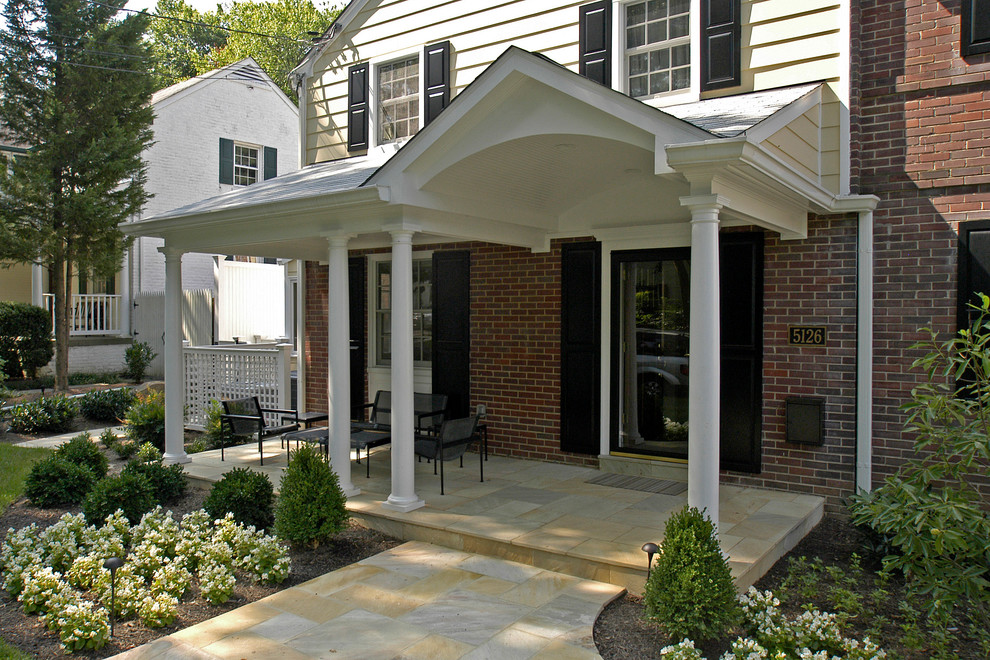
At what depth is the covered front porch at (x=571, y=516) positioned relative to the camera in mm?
5195

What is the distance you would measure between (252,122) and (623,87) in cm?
1526

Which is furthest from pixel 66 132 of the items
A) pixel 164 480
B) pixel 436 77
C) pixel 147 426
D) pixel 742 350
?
pixel 742 350

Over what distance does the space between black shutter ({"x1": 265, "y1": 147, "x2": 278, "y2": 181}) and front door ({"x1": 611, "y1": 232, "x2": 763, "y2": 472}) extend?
609 inches

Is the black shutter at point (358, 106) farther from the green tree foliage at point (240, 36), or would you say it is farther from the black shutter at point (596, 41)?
the green tree foliage at point (240, 36)

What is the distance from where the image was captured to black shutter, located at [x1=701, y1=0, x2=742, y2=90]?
6.83 m

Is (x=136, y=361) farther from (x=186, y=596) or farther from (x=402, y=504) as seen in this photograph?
(x=186, y=596)

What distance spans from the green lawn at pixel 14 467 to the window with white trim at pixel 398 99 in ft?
19.0

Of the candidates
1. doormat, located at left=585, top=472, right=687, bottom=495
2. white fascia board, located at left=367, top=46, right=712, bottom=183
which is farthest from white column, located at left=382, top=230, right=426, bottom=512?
doormat, located at left=585, top=472, right=687, bottom=495

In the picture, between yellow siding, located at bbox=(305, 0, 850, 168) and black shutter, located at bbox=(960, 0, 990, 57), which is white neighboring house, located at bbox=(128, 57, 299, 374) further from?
black shutter, located at bbox=(960, 0, 990, 57)

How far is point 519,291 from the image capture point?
8430 mm

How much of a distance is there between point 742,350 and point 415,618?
396 centimetres

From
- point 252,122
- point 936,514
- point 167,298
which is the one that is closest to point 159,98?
point 252,122

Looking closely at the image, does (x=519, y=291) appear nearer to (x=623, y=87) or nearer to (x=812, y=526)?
(x=623, y=87)

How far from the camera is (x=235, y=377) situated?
11102 millimetres
